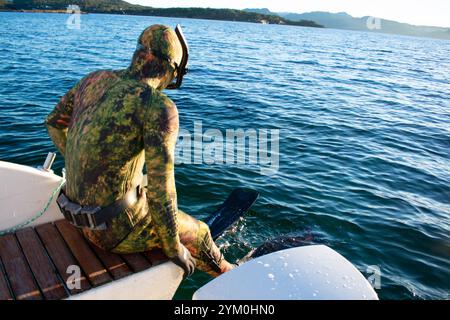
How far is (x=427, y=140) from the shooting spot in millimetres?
13617

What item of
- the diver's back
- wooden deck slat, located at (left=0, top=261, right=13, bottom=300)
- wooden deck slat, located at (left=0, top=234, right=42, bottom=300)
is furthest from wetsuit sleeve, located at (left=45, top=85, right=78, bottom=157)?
wooden deck slat, located at (left=0, top=261, right=13, bottom=300)

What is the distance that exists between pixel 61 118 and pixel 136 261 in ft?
5.53

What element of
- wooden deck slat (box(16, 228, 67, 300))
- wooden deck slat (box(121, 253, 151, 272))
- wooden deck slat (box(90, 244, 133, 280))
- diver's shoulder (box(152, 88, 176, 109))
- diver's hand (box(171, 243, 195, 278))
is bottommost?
wooden deck slat (box(16, 228, 67, 300))

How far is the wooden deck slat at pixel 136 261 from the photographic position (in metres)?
3.67

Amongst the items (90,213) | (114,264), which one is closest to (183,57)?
(90,213)

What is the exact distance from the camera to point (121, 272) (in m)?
3.61

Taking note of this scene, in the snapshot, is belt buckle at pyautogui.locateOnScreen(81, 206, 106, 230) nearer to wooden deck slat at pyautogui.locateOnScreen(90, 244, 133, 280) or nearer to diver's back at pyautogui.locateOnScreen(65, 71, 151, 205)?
diver's back at pyautogui.locateOnScreen(65, 71, 151, 205)

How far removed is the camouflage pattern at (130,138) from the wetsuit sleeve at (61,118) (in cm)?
17

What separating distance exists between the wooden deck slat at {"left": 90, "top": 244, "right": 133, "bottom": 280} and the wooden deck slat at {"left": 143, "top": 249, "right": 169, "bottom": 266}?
24cm

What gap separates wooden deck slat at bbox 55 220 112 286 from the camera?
3527 mm

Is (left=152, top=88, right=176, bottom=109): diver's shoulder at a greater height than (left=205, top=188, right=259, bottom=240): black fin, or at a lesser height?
greater

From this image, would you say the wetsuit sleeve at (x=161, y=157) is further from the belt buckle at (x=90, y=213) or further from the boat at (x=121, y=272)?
the boat at (x=121, y=272)

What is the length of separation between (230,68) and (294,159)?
1741 centimetres

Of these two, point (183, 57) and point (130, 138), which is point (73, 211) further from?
point (183, 57)
